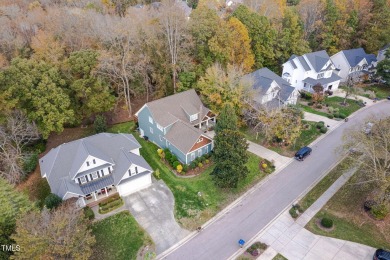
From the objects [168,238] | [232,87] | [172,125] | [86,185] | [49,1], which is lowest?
[168,238]

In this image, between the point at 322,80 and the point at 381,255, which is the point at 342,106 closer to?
the point at 322,80

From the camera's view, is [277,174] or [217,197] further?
[277,174]

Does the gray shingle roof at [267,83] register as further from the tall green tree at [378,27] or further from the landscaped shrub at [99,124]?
the tall green tree at [378,27]

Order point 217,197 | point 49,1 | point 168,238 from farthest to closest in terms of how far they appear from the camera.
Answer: point 49,1, point 217,197, point 168,238

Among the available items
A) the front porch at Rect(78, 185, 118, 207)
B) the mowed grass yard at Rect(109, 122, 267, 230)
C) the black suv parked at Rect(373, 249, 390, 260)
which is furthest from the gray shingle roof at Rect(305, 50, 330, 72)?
the front porch at Rect(78, 185, 118, 207)

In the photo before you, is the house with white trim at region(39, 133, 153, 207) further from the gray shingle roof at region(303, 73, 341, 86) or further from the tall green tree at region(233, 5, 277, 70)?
the gray shingle roof at region(303, 73, 341, 86)

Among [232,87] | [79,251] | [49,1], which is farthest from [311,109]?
[49,1]

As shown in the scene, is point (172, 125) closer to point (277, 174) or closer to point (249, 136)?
point (249, 136)
